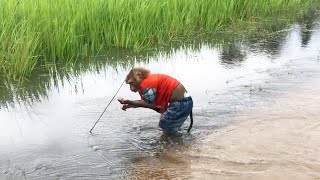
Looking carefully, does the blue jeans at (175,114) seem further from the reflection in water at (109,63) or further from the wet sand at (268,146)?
the reflection in water at (109,63)

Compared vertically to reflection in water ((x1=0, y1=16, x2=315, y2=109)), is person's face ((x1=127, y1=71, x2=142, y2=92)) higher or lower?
higher

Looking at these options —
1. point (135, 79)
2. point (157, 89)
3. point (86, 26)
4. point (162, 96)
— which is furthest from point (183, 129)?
point (86, 26)

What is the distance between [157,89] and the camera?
409cm

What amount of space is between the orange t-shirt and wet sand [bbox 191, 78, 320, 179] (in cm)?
55

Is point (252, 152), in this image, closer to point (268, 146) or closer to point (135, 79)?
point (268, 146)

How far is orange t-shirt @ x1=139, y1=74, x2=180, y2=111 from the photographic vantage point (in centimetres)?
403

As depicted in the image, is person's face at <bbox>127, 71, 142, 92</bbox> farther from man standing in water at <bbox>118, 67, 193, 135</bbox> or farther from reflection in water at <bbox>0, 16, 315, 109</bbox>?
reflection in water at <bbox>0, 16, 315, 109</bbox>

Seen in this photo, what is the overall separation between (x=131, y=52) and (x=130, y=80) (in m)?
3.52

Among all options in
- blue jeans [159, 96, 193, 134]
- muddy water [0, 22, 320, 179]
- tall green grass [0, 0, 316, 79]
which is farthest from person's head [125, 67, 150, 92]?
tall green grass [0, 0, 316, 79]

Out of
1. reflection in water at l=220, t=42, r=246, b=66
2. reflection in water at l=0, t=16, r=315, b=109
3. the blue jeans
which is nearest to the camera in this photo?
the blue jeans

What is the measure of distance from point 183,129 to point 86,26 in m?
3.36

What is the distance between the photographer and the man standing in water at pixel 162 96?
13.3ft

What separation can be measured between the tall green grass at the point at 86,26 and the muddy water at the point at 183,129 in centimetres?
56

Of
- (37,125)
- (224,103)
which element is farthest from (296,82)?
(37,125)
